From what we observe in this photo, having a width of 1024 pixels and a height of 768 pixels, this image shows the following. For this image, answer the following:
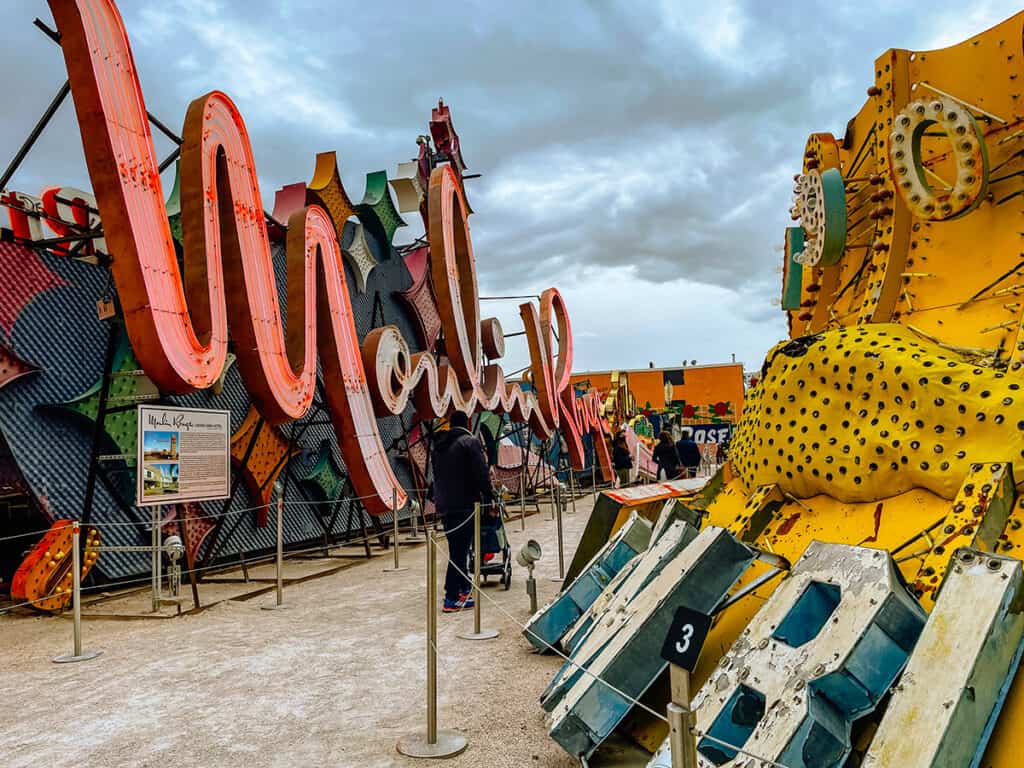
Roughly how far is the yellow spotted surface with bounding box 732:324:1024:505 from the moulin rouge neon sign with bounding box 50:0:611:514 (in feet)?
17.5

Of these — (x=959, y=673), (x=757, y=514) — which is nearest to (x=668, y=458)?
(x=757, y=514)

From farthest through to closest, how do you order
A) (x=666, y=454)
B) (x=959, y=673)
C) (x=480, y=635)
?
1. (x=666, y=454)
2. (x=480, y=635)
3. (x=959, y=673)

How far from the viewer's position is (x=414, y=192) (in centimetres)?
1519

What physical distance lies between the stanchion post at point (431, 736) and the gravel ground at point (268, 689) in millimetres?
86

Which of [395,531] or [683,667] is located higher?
[683,667]

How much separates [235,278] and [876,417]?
22.6 feet

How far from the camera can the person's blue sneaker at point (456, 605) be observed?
282 inches

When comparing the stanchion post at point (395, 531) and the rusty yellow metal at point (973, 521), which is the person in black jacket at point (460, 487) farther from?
the rusty yellow metal at point (973, 521)

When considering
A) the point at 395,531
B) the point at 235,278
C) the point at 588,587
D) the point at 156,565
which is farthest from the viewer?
the point at 395,531

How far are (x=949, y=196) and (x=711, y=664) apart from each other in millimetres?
3047

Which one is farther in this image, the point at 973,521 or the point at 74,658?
the point at 74,658

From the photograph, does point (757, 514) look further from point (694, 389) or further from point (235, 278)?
point (694, 389)

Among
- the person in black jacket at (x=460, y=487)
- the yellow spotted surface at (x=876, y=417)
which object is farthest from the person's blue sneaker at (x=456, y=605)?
the yellow spotted surface at (x=876, y=417)

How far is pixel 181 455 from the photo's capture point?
7.74m
